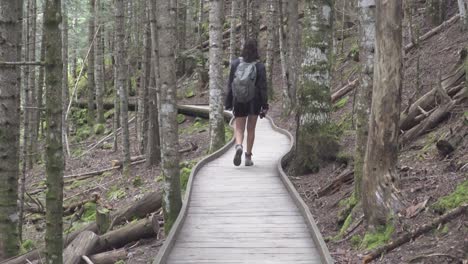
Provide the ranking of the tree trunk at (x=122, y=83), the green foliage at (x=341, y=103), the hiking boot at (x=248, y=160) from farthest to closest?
the green foliage at (x=341, y=103) < the tree trunk at (x=122, y=83) < the hiking boot at (x=248, y=160)

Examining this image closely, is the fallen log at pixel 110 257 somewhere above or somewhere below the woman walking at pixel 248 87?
below

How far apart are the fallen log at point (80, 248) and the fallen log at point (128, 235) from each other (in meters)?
0.13

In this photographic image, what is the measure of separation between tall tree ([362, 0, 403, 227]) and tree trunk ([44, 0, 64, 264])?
9.96 feet

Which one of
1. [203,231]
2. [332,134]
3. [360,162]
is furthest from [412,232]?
[332,134]

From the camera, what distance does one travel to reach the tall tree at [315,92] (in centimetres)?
934

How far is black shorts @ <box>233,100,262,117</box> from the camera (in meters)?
9.69

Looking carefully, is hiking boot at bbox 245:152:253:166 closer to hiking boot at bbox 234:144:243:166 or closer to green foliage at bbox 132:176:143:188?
hiking boot at bbox 234:144:243:166

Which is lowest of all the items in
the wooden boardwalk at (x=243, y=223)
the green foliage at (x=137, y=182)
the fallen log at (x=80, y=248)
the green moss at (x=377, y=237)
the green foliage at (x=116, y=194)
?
the green foliage at (x=116, y=194)

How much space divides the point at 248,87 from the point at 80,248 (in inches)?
153

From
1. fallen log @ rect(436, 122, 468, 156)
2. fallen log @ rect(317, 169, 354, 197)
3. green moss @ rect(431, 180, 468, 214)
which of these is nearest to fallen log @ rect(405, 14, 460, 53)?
fallen log @ rect(317, 169, 354, 197)

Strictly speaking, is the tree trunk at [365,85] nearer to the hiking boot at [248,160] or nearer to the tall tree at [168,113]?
the tall tree at [168,113]

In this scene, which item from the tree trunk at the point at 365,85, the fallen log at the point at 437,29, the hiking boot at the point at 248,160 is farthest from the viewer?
the fallen log at the point at 437,29

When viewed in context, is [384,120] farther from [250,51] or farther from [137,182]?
[137,182]

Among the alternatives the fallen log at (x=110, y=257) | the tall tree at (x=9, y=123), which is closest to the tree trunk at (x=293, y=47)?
the fallen log at (x=110, y=257)
